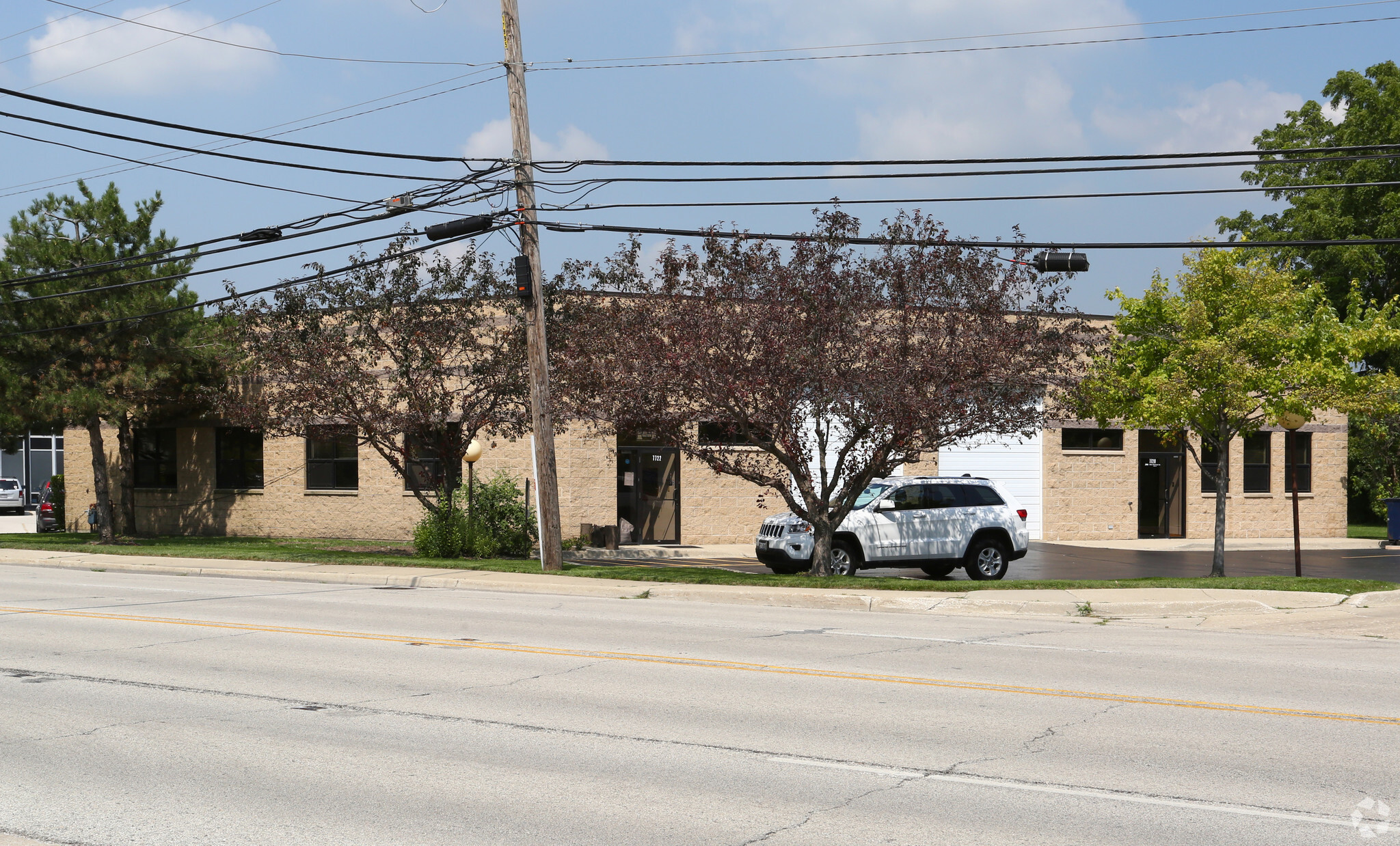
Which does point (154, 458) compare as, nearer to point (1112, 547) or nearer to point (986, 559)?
point (986, 559)

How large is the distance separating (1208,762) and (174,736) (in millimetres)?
6349

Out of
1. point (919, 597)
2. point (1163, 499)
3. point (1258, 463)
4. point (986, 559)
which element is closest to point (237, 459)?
point (986, 559)

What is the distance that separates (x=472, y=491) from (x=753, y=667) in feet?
47.6

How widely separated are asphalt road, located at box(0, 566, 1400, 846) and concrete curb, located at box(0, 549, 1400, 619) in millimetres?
2616

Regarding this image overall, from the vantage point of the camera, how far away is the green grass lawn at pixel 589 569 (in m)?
18.0

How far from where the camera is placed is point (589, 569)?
2105 centimetres

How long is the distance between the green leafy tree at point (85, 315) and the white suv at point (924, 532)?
16799mm

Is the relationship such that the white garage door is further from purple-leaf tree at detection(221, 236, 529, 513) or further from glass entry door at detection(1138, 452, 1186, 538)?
purple-leaf tree at detection(221, 236, 529, 513)

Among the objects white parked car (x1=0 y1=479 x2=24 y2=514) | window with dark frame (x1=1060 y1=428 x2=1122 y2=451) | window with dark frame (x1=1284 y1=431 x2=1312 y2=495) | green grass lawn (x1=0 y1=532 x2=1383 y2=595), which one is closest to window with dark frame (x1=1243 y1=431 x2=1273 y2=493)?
window with dark frame (x1=1284 y1=431 x2=1312 y2=495)

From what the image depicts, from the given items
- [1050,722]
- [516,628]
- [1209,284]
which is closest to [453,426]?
[516,628]

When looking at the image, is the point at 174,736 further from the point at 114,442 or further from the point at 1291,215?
the point at 1291,215

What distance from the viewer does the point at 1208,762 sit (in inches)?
277

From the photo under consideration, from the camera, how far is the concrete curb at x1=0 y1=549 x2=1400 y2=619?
16.0 meters

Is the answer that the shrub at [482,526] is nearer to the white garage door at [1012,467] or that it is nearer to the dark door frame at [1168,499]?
the white garage door at [1012,467]
